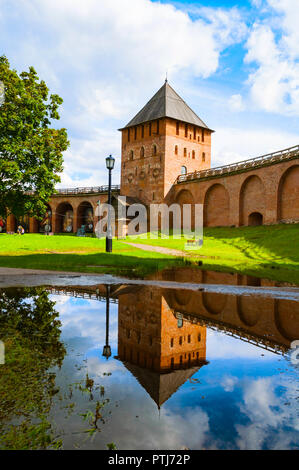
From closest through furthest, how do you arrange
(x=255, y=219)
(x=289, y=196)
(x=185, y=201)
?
1. (x=289, y=196)
2. (x=255, y=219)
3. (x=185, y=201)

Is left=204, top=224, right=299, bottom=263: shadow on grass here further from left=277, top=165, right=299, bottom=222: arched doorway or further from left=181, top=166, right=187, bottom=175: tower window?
left=181, top=166, right=187, bottom=175: tower window

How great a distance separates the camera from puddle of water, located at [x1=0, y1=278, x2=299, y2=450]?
2.28 m

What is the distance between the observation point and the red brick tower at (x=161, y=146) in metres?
42.6

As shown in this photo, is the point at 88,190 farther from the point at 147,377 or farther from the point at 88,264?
the point at 147,377

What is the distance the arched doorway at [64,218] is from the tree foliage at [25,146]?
96.5 ft

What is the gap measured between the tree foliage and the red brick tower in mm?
17829

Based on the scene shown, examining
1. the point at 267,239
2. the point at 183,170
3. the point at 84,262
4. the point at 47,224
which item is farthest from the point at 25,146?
the point at 47,224

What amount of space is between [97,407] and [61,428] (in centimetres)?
36

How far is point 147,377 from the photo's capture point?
3.20 m

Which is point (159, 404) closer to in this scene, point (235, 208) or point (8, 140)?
point (8, 140)

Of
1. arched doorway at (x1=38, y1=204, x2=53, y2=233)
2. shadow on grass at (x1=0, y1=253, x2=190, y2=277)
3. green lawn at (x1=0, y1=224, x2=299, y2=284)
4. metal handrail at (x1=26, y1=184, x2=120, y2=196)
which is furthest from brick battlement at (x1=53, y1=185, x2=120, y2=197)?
shadow on grass at (x1=0, y1=253, x2=190, y2=277)

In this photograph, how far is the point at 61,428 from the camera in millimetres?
2260

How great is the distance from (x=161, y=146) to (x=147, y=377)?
4132cm
